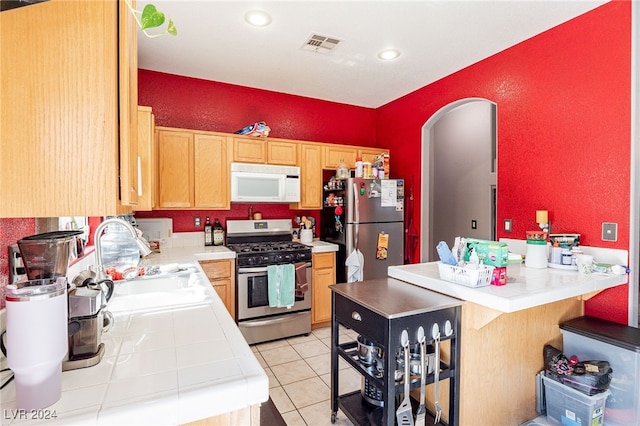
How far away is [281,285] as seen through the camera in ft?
10.4

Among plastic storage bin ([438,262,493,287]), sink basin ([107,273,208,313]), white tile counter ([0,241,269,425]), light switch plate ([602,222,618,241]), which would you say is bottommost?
white tile counter ([0,241,269,425])

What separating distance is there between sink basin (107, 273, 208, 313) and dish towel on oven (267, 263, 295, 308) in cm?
117

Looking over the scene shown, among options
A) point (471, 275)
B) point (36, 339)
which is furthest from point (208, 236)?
point (36, 339)

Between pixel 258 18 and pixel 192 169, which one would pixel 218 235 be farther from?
pixel 258 18

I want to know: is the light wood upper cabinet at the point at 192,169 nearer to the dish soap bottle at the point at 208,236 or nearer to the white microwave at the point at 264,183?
the white microwave at the point at 264,183

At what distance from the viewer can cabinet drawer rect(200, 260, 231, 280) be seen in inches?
118

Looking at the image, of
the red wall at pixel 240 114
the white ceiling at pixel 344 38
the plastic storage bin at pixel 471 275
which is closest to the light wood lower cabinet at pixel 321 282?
the red wall at pixel 240 114

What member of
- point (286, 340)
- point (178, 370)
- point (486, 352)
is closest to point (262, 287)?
point (286, 340)

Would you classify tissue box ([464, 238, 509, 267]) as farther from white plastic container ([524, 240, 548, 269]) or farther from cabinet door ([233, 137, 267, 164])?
cabinet door ([233, 137, 267, 164])

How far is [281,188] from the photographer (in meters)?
3.56

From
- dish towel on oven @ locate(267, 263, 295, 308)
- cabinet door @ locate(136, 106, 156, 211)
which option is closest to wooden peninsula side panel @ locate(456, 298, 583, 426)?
dish towel on oven @ locate(267, 263, 295, 308)

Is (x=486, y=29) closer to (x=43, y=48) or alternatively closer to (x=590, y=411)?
(x=590, y=411)

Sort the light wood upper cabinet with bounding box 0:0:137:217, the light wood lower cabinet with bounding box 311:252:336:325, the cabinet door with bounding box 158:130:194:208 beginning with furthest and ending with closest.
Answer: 1. the light wood lower cabinet with bounding box 311:252:336:325
2. the cabinet door with bounding box 158:130:194:208
3. the light wood upper cabinet with bounding box 0:0:137:217

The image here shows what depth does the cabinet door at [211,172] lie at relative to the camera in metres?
3.26
